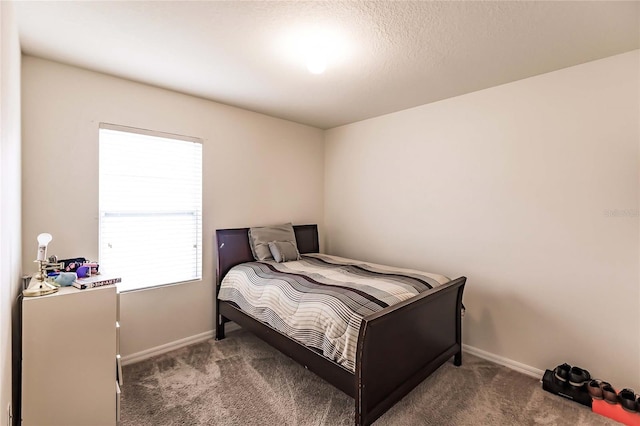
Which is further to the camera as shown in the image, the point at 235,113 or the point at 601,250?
the point at 235,113

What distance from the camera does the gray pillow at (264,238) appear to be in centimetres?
327

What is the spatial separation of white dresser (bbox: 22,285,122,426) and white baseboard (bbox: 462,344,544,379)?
2862mm

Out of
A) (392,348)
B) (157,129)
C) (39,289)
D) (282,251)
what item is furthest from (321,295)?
(157,129)

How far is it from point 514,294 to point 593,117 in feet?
4.92

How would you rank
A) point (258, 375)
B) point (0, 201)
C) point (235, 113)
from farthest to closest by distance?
point (235, 113), point (258, 375), point (0, 201)

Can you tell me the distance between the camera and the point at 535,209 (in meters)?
2.48

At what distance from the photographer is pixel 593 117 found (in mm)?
2221

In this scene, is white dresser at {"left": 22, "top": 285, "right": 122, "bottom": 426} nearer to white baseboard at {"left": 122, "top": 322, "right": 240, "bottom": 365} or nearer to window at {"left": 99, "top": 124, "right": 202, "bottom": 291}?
window at {"left": 99, "top": 124, "right": 202, "bottom": 291}

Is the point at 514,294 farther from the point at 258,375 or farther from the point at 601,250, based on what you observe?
the point at 258,375

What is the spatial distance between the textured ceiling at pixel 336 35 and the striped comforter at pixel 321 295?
5.51ft

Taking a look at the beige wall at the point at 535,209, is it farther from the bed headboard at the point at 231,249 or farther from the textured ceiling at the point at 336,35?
the bed headboard at the point at 231,249

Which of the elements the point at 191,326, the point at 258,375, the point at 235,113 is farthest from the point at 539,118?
the point at 191,326

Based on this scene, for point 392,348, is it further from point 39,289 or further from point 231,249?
point 39,289

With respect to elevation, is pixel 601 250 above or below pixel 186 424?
above
